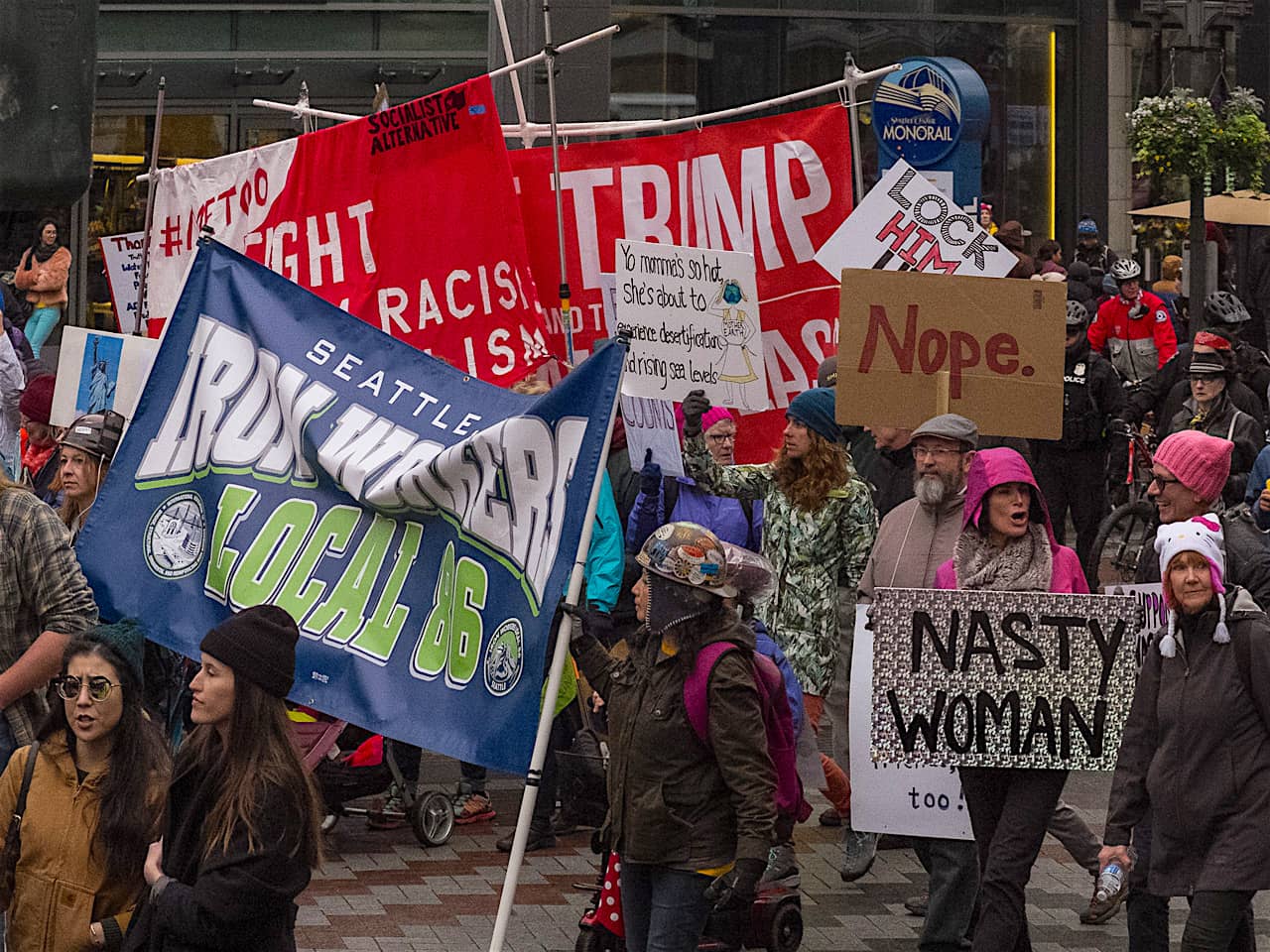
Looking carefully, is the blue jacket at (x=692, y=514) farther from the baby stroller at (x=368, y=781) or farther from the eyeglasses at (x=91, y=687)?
the eyeglasses at (x=91, y=687)

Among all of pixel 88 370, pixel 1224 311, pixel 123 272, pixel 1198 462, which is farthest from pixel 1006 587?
pixel 123 272

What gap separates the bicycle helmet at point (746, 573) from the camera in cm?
606

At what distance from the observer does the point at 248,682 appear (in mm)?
4543

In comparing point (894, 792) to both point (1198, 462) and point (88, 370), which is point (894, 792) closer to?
point (1198, 462)

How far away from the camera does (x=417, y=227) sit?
10.2 meters

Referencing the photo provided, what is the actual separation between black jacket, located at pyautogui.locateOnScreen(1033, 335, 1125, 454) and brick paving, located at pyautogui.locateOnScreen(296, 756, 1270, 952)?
399 centimetres

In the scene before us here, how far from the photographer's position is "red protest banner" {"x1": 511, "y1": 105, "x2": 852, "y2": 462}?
10164mm

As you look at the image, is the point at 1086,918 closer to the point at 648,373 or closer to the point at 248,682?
the point at 648,373

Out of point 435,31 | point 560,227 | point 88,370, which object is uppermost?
point 435,31

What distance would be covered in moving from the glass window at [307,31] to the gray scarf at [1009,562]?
1599cm

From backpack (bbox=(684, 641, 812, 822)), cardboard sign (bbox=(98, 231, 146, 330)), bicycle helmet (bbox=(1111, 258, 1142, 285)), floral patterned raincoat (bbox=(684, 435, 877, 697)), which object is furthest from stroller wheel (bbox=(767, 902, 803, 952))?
bicycle helmet (bbox=(1111, 258, 1142, 285))

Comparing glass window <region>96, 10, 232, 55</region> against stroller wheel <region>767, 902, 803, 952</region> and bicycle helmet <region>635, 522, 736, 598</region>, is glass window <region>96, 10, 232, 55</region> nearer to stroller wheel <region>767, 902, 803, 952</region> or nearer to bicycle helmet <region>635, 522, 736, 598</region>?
stroller wheel <region>767, 902, 803, 952</region>

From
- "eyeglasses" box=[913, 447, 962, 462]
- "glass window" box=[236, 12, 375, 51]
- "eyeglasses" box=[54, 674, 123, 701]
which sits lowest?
"eyeglasses" box=[54, 674, 123, 701]

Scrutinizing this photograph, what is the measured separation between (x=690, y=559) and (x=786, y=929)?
5.89 feet
